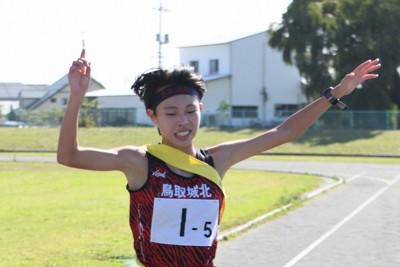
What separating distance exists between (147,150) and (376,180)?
22.8 m

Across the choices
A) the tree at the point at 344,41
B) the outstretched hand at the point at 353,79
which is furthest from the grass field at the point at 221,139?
the outstretched hand at the point at 353,79

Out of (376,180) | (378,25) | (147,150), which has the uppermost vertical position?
(378,25)

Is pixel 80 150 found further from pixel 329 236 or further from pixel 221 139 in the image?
pixel 221 139

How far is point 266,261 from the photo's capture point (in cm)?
1077

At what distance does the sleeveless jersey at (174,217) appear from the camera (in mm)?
3967

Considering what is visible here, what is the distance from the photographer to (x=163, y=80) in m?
4.13

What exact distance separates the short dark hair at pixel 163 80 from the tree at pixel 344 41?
52.8 m

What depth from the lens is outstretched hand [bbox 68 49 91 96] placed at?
3.76 m

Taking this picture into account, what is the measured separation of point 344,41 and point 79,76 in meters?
55.3

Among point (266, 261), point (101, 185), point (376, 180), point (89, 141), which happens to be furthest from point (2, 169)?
point (89, 141)

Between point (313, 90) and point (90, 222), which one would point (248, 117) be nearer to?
point (313, 90)

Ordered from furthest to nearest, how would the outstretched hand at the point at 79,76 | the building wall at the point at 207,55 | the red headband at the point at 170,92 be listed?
the building wall at the point at 207,55, the red headband at the point at 170,92, the outstretched hand at the point at 79,76

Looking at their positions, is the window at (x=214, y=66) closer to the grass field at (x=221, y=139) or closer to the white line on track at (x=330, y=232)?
the grass field at (x=221, y=139)

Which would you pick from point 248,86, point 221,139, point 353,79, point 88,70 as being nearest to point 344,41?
point 221,139
